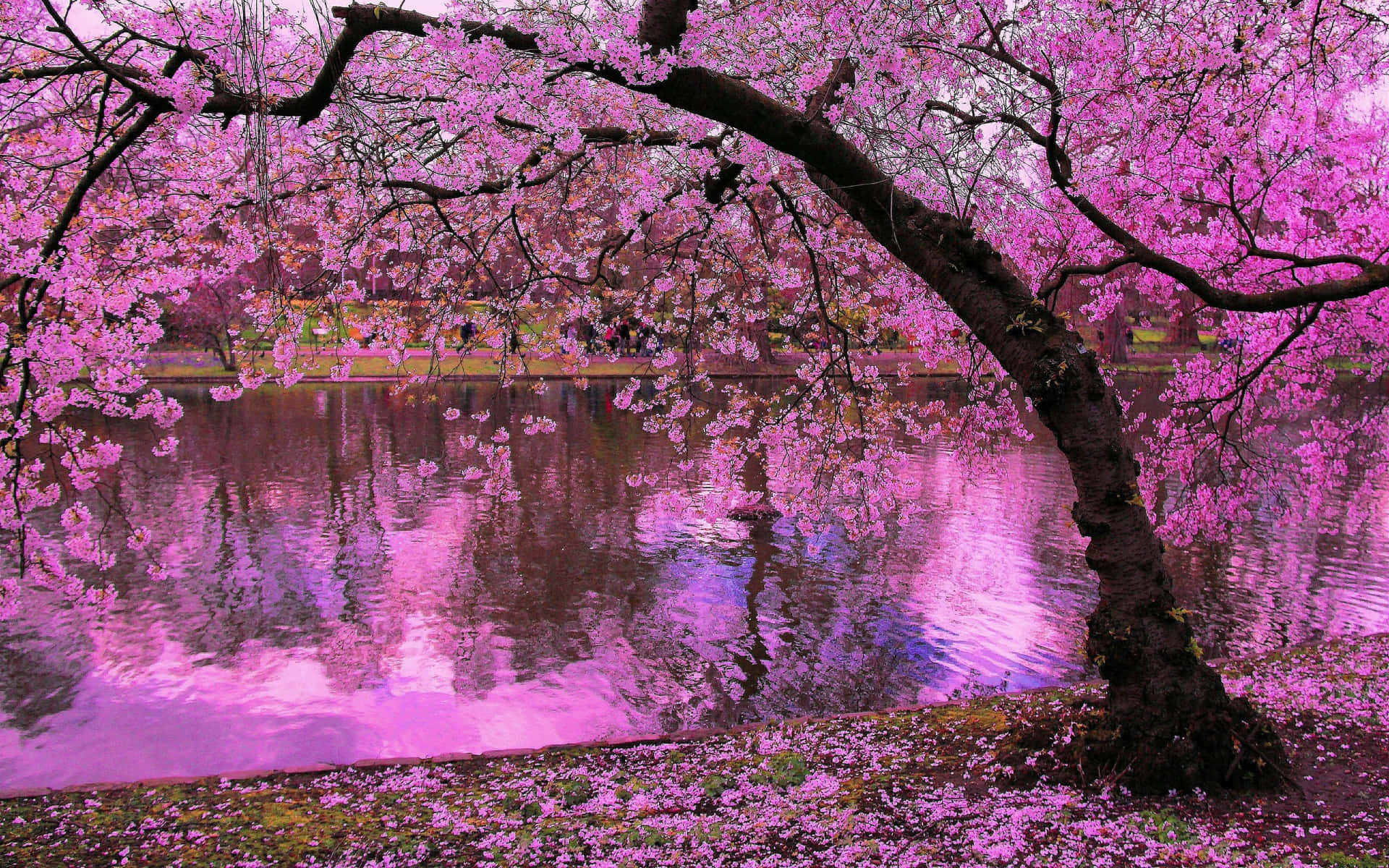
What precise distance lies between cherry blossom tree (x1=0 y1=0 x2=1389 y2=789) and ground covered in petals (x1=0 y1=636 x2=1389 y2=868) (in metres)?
0.56

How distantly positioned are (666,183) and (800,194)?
8.65 ft

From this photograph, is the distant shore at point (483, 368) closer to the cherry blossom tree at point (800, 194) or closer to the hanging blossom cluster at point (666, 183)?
the hanging blossom cluster at point (666, 183)

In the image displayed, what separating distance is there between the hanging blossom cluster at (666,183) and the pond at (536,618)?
164 centimetres

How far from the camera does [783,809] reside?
493cm

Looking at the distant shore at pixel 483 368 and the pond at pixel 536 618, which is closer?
the pond at pixel 536 618

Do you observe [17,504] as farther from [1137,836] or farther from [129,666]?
[1137,836]

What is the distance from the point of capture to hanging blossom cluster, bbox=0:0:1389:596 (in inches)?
194

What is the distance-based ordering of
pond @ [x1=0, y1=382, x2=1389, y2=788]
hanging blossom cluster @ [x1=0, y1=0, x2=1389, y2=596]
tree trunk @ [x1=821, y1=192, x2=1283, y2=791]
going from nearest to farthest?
1. tree trunk @ [x1=821, y1=192, x2=1283, y2=791]
2. hanging blossom cluster @ [x1=0, y1=0, x2=1389, y2=596]
3. pond @ [x1=0, y1=382, x2=1389, y2=788]

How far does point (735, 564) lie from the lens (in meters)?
12.6

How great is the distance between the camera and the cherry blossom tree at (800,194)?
189 inches

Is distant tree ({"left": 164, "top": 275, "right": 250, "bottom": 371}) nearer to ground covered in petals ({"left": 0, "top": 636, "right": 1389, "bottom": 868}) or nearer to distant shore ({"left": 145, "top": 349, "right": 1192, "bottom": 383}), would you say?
distant shore ({"left": 145, "top": 349, "right": 1192, "bottom": 383})

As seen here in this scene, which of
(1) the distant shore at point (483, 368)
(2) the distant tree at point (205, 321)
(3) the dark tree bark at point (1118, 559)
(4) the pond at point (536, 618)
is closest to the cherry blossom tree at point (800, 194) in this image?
(3) the dark tree bark at point (1118, 559)

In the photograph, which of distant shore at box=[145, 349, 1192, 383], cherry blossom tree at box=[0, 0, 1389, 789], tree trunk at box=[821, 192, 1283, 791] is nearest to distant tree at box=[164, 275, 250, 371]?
distant shore at box=[145, 349, 1192, 383]

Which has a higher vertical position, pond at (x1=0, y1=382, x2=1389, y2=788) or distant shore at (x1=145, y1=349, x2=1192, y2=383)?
distant shore at (x1=145, y1=349, x2=1192, y2=383)
